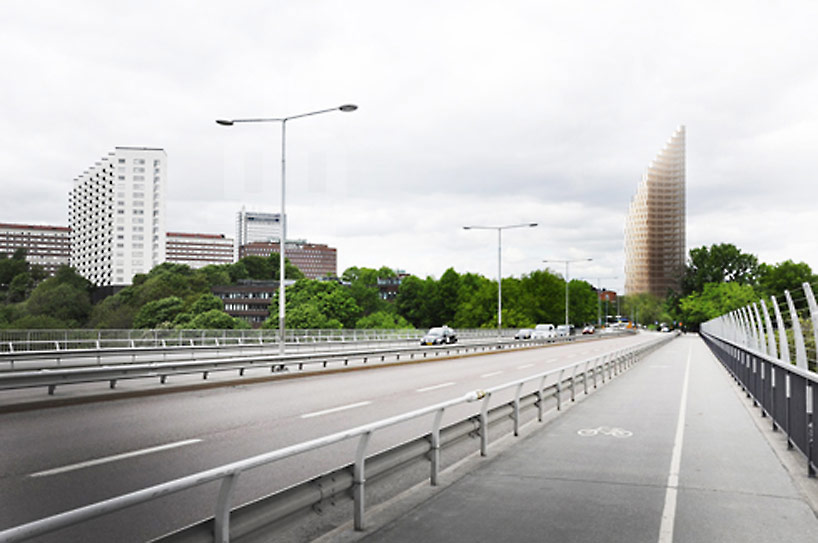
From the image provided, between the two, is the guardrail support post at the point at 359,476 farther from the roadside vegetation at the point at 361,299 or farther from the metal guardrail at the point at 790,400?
the roadside vegetation at the point at 361,299

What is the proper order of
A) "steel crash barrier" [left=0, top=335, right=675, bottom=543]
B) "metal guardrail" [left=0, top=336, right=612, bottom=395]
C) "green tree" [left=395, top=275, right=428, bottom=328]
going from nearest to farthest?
"steel crash barrier" [left=0, top=335, right=675, bottom=543]
"metal guardrail" [left=0, top=336, right=612, bottom=395]
"green tree" [left=395, top=275, right=428, bottom=328]

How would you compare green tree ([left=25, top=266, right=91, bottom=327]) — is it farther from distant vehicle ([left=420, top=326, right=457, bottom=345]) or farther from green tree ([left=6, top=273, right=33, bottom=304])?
distant vehicle ([left=420, top=326, right=457, bottom=345])

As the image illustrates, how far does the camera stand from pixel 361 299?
144 meters

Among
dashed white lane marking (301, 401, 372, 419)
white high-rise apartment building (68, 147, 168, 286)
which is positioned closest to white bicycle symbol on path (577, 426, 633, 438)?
dashed white lane marking (301, 401, 372, 419)

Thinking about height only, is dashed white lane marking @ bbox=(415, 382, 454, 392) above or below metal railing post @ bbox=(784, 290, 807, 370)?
below

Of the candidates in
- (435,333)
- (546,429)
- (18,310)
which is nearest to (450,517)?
(546,429)

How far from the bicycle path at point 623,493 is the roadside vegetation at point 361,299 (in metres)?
88.3

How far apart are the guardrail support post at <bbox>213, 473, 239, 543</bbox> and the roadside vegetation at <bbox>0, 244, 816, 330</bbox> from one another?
93.8 metres

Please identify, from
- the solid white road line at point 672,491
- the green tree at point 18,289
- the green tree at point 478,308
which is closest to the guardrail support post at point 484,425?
the solid white road line at point 672,491

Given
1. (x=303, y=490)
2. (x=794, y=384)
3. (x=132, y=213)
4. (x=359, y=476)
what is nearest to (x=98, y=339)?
(x=794, y=384)

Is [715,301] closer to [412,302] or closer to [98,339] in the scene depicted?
[412,302]

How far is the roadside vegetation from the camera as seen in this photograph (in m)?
106

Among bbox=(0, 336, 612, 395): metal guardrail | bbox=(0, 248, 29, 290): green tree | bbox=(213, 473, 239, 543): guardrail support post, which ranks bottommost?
bbox=(0, 336, 612, 395): metal guardrail

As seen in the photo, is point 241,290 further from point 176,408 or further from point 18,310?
point 176,408
